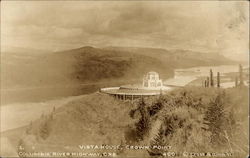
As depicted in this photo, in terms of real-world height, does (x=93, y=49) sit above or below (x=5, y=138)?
above

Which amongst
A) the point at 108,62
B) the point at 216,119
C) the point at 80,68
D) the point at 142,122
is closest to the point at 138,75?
the point at 108,62

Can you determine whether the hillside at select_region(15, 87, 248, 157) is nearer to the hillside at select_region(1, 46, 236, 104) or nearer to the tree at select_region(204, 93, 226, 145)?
the tree at select_region(204, 93, 226, 145)

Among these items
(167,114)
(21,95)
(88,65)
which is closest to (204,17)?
(167,114)

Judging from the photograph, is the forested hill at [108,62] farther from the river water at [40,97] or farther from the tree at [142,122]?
the tree at [142,122]

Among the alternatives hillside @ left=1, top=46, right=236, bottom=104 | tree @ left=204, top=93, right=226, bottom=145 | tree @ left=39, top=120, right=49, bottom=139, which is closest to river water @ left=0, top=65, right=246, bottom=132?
hillside @ left=1, top=46, right=236, bottom=104

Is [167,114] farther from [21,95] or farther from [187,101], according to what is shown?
[21,95]

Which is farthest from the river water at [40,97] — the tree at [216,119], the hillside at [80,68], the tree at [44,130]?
the tree at [216,119]

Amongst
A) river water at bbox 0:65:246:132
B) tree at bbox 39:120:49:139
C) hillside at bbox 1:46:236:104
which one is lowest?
tree at bbox 39:120:49:139
